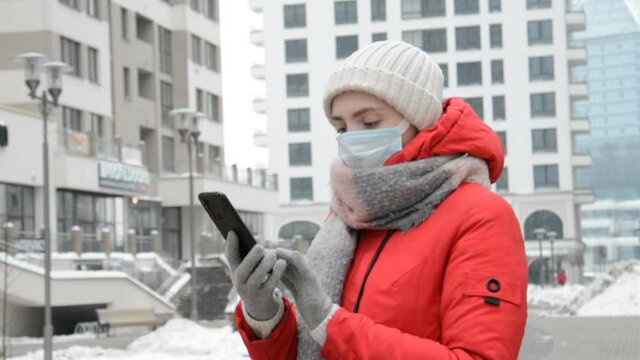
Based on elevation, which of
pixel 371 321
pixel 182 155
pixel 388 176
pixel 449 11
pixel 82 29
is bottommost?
pixel 371 321

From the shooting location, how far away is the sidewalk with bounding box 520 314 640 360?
20047mm

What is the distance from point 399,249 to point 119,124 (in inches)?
2043

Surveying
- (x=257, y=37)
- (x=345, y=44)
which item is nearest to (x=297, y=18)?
(x=257, y=37)

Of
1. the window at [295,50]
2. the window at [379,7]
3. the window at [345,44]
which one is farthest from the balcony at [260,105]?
the window at [379,7]

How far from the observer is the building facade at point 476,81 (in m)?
85.4

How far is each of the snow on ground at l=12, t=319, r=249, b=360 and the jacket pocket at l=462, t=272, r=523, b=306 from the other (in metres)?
19.0

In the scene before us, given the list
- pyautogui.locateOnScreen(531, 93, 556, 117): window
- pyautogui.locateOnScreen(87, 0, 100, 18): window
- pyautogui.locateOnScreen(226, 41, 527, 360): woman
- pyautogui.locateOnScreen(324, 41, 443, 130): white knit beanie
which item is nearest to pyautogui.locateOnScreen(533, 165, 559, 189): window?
pyautogui.locateOnScreen(531, 93, 556, 117): window

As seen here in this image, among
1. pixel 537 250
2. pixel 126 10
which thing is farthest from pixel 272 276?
pixel 537 250

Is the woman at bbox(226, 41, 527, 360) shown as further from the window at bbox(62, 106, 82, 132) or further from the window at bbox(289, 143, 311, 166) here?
the window at bbox(289, 143, 311, 166)

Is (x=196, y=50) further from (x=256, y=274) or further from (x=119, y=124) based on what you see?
(x=256, y=274)

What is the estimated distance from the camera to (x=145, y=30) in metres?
57.8

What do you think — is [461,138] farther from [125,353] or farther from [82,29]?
[82,29]

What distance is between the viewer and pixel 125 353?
80.9 feet

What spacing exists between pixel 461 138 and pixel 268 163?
8669cm
